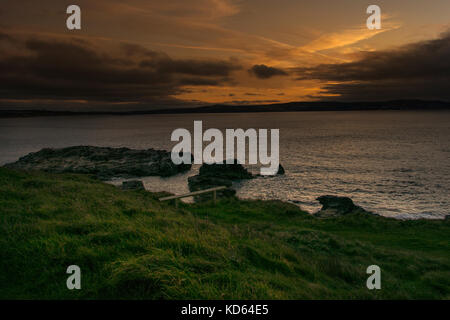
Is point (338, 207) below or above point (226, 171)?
below

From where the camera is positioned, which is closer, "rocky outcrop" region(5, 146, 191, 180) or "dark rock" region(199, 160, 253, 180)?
"dark rock" region(199, 160, 253, 180)

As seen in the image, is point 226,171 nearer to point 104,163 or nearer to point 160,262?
point 104,163

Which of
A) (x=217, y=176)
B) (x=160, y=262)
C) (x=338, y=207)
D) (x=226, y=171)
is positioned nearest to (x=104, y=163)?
(x=217, y=176)

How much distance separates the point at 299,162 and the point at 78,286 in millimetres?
65645

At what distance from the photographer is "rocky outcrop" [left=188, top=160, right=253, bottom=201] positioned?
48.1m

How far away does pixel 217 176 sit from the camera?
53.1 metres

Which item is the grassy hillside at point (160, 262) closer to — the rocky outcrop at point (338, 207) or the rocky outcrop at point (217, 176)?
the rocky outcrop at point (338, 207)

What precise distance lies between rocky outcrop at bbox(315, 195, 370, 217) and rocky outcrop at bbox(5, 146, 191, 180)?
116ft

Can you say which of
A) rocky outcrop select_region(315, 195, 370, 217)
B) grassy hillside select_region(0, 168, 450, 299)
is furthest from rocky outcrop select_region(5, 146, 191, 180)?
grassy hillside select_region(0, 168, 450, 299)

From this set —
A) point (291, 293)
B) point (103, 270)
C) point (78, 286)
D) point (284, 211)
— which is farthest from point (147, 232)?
point (284, 211)

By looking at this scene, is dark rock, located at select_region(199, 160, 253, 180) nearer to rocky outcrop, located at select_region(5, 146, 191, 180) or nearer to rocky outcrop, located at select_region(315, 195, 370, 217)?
rocky outcrop, located at select_region(5, 146, 191, 180)

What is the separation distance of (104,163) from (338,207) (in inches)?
1972

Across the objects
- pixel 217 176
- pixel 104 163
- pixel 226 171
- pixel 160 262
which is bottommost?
pixel 217 176

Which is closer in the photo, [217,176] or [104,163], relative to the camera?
[217,176]
